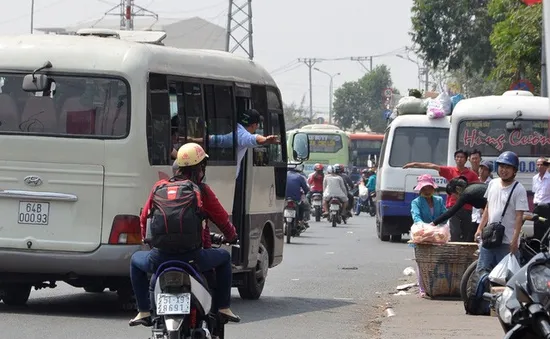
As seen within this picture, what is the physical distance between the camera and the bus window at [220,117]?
48.2 ft

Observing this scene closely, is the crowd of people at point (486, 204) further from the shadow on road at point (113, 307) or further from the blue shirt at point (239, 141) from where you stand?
the blue shirt at point (239, 141)

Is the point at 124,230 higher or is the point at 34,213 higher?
the point at 34,213

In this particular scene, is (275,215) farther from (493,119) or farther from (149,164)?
(493,119)

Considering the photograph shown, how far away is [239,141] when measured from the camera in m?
14.9

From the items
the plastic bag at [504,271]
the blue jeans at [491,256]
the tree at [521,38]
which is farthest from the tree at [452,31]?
the plastic bag at [504,271]

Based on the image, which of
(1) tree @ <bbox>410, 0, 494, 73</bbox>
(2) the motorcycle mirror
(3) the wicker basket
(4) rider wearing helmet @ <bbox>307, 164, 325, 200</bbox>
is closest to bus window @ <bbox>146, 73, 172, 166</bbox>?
(3) the wicker basket

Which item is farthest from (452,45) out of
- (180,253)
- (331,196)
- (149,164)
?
(180,253)

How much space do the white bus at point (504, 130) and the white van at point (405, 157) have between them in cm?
436

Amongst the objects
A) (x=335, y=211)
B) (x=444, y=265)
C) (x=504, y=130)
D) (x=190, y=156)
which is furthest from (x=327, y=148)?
(x=190, y=156)

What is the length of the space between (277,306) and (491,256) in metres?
2.72

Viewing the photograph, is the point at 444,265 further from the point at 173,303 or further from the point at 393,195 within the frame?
the point at 393,195

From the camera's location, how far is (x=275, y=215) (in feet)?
53.6

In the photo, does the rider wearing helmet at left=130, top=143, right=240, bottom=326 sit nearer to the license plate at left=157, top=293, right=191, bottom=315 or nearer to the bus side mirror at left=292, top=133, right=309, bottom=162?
the license plate at left=157, top=293, right=191, bottom=315

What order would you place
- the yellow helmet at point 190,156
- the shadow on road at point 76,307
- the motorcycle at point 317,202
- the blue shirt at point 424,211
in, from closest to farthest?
1. the yellow helmet at point 190,156
2. the shadow on road at point 76,307
3. the blue shirt at point 424,211
4. the motorcycle at point 317,202
